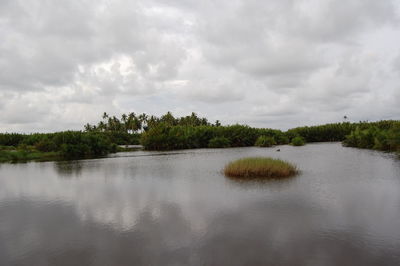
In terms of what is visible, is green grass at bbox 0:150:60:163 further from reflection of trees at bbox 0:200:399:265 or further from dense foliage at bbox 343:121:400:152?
dense foliage at bbox 343:121:400:152

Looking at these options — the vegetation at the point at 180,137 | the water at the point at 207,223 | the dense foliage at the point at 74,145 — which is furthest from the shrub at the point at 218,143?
the water at the point at 207,223

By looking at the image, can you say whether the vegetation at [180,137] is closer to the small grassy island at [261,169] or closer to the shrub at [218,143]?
the shrub at [218,143]

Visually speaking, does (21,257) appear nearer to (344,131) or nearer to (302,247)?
(302,247)

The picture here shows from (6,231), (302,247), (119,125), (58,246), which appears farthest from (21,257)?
(119,125)

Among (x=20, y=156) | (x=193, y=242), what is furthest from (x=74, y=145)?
(x=193, y=242)

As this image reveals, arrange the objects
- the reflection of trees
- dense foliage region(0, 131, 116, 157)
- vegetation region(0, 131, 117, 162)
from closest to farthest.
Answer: the reflection of trees → vegetation region(0, 131, 117, 162) → dense foliage region(0, 131, 116, 157)

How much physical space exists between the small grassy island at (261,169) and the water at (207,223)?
90.5 inches

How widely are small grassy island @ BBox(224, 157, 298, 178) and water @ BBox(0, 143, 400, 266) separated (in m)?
2.30

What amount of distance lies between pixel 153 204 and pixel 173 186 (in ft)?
22.1

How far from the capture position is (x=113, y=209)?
1986 centimetres

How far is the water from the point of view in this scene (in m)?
12.1

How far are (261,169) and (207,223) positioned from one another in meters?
15.9

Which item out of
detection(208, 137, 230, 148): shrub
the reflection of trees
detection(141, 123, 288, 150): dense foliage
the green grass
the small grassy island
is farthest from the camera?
detection(208, 137, 230, 148): shrub

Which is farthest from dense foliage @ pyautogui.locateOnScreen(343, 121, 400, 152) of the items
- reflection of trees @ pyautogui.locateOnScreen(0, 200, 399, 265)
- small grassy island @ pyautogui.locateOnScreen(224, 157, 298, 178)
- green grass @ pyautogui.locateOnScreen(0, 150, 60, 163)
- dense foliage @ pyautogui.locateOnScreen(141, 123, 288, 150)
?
green grass @ pyautogui.locateOnScreen(0, 150, 60, 163)
